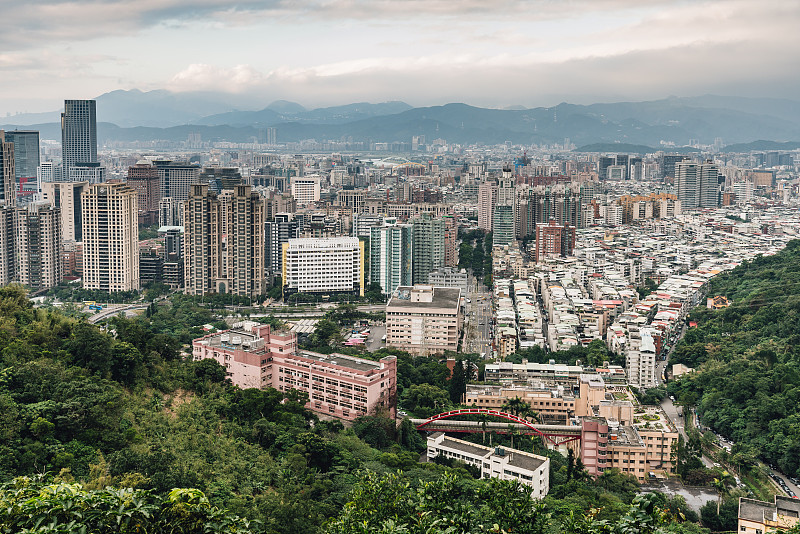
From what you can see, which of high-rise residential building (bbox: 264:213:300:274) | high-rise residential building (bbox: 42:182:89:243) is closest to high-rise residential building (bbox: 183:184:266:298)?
high-rise residential building (bbox: 264:213:300:274)

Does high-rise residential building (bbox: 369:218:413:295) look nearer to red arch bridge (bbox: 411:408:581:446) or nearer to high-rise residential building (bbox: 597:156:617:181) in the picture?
red arch bridge (bbox: 411:408:581:446)

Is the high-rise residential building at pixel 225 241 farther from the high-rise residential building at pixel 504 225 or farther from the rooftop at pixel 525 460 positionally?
the rooftop at pixel 525 460

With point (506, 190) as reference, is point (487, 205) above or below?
below

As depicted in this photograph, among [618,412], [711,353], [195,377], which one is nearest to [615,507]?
[618,412]

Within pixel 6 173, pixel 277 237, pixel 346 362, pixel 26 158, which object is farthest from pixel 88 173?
pixel 346 362

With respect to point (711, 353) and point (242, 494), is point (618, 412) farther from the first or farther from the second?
point (242, 494)

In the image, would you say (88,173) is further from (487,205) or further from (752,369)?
(752,369)
